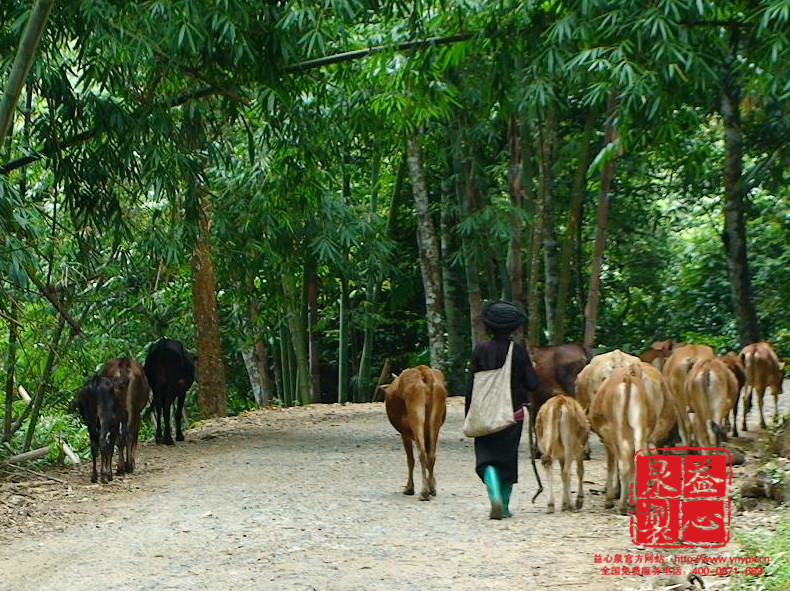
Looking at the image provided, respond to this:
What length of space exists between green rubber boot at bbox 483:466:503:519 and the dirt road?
14cm

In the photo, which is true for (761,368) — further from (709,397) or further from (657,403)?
(657,403)

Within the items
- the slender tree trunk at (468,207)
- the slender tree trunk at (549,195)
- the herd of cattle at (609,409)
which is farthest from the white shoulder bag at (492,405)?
the slender tree trunk at (468,207)

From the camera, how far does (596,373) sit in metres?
10.9

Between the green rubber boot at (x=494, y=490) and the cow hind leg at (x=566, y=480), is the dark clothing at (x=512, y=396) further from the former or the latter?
the cow hind leg at (x=566, y=480)

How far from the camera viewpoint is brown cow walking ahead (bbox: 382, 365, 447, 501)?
390 inches

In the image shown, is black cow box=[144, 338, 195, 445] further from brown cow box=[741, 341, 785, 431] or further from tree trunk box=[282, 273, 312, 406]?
brown cow box=[741, 341, 785, 431]

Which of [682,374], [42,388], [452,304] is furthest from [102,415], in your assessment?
[452,304]

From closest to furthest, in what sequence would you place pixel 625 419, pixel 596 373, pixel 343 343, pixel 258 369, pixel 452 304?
1. pixel 625 419
2. pixel 596 373
3. pixel 452 304
4. pixel 343 343
5. pixel 258 369

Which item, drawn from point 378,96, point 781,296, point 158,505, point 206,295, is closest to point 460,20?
point 378,96

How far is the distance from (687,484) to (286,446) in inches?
284

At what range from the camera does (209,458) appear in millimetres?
13867

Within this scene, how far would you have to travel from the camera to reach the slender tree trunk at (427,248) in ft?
63.1

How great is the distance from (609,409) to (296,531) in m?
2.46

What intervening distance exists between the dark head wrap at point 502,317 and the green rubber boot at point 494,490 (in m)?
1.07
